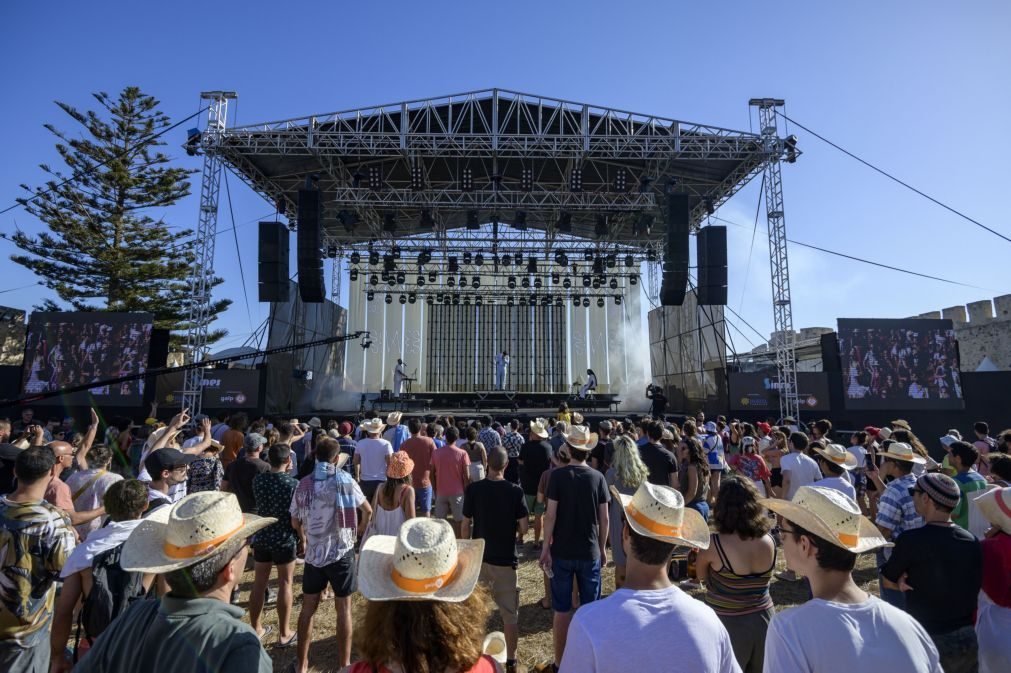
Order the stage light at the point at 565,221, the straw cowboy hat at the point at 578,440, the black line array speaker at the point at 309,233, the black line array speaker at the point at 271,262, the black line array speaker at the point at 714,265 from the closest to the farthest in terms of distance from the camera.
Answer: the straw cowboy hat at the point at 578,440 → the black line array speaker at the point at 309,233 → the black line array speaker at the point at 271,262 → the black line array speaker at the point at 714,265 → the stage light at the point at 565,221

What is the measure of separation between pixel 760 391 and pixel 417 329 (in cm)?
1548

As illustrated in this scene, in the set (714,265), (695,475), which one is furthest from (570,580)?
(714,265)

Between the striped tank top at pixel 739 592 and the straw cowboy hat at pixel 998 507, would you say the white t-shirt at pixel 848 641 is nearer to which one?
the striped tank top at pixel 739 592

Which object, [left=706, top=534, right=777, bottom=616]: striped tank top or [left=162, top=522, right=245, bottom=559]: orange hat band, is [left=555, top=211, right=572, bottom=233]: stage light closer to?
[left=706, top=534, right=777, bottom=616]: striped tank top

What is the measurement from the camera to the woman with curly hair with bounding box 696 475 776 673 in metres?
2.33

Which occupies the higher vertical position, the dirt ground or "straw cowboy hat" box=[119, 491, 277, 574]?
"straw cowboy hat" box=[119, 491, 277, 574]

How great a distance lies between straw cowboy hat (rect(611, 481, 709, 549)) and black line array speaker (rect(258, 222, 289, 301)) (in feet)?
45.2

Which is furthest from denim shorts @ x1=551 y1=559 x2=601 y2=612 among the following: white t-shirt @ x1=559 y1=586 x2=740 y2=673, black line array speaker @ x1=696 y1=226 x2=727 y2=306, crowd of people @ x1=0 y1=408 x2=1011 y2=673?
black line array speaker @ x1=696 y1=226 x2=727 y2=306

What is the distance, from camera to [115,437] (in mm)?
7344

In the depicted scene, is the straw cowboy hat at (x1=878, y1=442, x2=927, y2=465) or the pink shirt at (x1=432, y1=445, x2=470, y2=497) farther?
the pink shirt at (x1=432, y1=445, x2=470, y2=497)

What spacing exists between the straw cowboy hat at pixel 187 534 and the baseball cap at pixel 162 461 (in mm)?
1951

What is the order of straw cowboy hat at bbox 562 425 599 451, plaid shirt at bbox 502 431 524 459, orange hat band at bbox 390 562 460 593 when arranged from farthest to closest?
plaid shirt at bbox 502 431 524 459
straw cowboy hat at bbox 562 425 599 451
orange hat band at bbox 390 562 460 593

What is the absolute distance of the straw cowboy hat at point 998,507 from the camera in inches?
91.7

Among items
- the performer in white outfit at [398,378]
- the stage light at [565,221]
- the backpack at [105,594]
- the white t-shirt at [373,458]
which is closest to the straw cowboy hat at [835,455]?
the white t-shirt at [373,458]
